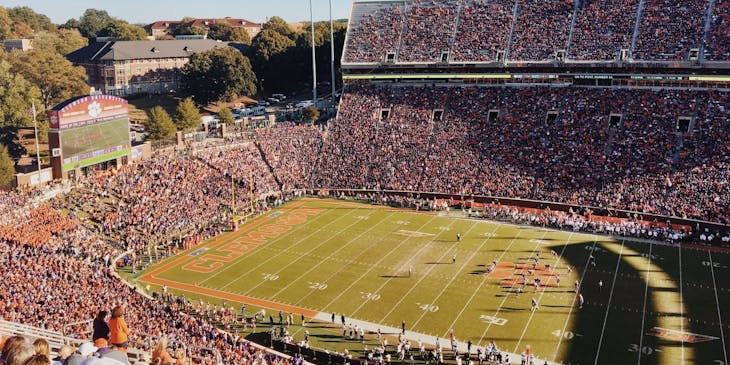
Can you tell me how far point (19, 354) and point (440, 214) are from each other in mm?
38744

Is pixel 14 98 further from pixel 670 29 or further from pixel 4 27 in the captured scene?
pixel 4 27

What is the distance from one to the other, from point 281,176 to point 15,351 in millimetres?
44856

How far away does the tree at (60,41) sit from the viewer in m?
80.5

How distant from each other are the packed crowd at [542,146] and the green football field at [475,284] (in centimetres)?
550

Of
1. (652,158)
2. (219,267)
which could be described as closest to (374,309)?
(219,267)

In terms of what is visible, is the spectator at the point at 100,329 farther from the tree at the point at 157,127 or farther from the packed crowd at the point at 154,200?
the tree at the point at 157,127

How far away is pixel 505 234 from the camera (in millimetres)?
39250

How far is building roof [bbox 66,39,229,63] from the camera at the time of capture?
80.1 metres

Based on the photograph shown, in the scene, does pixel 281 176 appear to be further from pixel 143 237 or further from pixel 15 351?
pixel 15 351

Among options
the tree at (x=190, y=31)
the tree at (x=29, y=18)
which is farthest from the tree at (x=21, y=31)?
the tree at (x=190, y=31)

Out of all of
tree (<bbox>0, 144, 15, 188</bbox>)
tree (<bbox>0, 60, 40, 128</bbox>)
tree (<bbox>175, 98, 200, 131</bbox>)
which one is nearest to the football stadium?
tree (<bbox>0, 144, 15, 188</bbox>)

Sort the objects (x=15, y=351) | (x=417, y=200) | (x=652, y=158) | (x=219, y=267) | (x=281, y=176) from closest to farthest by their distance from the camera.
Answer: (x=15, y=351)
(x=219, y=267)
(x=652, y=158)
(x=417, y=200)
(x=281, y=176)

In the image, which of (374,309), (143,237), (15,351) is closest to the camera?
(15,351)

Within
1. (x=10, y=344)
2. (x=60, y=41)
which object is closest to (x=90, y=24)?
(x=60, y=41)
